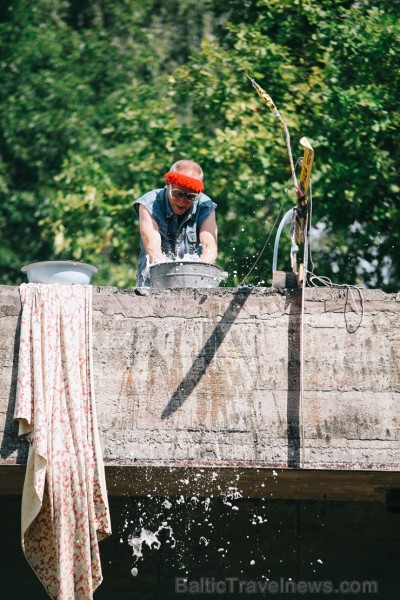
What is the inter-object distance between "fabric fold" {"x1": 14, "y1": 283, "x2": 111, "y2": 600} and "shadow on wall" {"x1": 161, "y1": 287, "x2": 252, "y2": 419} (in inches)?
19.0

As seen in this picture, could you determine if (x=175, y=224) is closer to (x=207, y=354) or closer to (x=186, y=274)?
(x=186, y=274)

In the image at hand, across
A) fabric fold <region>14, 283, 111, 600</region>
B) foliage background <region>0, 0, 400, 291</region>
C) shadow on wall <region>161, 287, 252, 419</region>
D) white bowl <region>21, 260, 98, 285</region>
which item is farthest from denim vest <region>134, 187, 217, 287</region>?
foliage background <region>0, 0, 400, 291</region>

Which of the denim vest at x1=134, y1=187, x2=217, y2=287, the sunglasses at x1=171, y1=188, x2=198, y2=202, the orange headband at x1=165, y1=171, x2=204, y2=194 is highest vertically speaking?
the orange headband at x1=165, y1=171, x2=204, y2=194

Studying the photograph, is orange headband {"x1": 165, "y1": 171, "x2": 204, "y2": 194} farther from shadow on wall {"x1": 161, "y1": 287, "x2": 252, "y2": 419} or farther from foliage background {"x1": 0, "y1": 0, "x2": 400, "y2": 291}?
foliage background {"x1": 0, "y1": 0, "x2": 400, "y2": 291}

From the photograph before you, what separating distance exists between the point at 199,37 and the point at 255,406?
10312 millimetres

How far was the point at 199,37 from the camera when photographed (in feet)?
49.1

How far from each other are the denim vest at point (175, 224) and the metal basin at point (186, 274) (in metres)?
0.38

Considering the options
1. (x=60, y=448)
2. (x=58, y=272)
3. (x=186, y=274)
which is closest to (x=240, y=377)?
(x=186, y=274)

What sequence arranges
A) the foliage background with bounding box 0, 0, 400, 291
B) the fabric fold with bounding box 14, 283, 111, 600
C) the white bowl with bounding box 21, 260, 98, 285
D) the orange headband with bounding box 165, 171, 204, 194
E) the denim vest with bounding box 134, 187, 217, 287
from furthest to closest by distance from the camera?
the foliage background with bounding box 0, 0, 400, 291, the denim vest with bounding box 134, 187, 217, 287, the orange headband with bounding box 165, 171, 204, 194, the white bowl with bounding box 21, 260, 98, 285, the fabric fold with bounding box 14, 283, 111, 600

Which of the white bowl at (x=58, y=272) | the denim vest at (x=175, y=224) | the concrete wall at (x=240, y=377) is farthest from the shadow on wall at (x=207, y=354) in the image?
the white bowl at (x=58, y=272)

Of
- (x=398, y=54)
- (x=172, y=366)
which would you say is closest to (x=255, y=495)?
(x=172, y=366)

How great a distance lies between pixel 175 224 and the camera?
6.33 m

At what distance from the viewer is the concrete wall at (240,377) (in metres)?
5.62

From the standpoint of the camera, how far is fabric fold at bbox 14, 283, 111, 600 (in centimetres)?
523
